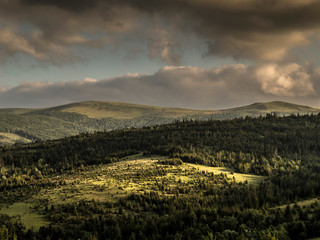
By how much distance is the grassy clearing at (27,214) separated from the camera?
9919 centimetres

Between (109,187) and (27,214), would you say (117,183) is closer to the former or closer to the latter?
(109,187)

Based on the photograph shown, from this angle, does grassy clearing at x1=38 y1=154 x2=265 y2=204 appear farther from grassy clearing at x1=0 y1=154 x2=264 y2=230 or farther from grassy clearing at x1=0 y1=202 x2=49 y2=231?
grassy clearing at x1=0 y1=202 x2=49 y2=231

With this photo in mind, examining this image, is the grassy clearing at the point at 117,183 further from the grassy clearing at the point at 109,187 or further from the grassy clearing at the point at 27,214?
the grassy clearing at the point at 27,214

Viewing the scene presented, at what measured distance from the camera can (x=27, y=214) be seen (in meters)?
111

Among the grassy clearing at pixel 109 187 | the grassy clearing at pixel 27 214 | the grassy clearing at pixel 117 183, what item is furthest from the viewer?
the grassy clearing at pixel 117 183

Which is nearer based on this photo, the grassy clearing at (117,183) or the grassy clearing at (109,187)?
the grassy clearing at (109,187)

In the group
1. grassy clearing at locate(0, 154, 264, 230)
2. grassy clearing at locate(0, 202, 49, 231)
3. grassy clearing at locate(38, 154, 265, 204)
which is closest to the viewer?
grassy clearing at locate(0, 202, 49, 231)

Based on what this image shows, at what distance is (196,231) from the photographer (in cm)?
7738

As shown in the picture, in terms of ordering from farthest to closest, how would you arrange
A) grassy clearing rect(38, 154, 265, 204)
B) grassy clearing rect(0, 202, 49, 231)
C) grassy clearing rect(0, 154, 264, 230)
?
grassy clearing rect(38, 154, 265, 204)
grassy clearing rect(0, 154, 264, 230)
grassy clearing rect(0, 202, 49, 231)

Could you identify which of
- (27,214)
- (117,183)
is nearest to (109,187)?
(117,183)

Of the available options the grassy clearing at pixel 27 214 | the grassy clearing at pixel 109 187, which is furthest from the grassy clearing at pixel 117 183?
the grassy clearing at pixel 27 214

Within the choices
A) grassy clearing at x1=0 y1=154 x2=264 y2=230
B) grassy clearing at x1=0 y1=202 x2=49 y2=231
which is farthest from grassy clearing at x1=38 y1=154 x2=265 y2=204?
grassy clearing at x1=0 y1=202 x2=49 y2=231

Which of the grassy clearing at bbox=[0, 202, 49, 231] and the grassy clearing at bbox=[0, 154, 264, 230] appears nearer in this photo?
the grassy clearing at bbox=[0, 202, 49, 231]

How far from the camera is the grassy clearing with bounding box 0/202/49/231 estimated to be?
99188mm
